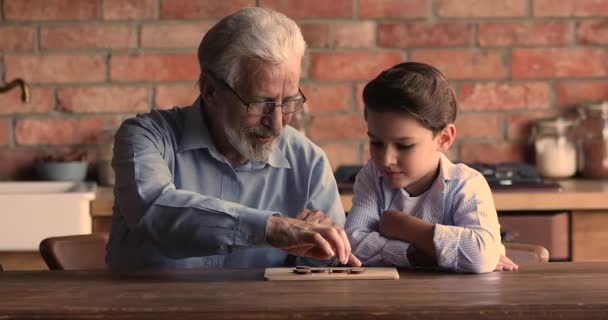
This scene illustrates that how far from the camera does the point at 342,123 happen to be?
3428 millimetres

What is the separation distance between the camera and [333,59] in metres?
3.41

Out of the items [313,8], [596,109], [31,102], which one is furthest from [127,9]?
[596,109]

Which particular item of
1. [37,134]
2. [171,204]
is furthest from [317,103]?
[171,204]

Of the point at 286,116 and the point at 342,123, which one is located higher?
the point at 286,116

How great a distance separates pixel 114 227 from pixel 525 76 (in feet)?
5.66

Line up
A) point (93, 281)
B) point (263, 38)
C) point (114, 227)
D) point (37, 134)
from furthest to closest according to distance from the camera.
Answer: point (37, 134) < point (114, 227) < point (263, 38) < point (93, 281)

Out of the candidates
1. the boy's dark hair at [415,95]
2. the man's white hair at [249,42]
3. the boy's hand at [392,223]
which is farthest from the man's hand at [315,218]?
the man's white hair at [249,42]

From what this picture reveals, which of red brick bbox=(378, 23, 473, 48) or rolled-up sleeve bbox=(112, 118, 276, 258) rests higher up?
red brick bbox=(378, 23, 473, 48)

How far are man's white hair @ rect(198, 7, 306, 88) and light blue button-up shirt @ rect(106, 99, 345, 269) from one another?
0.17 metres

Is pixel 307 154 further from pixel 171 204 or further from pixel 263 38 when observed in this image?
pixel 171 204

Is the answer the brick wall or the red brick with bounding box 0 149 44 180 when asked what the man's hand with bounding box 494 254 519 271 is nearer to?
the brick wall

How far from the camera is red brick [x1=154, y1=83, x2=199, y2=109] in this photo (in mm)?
3387

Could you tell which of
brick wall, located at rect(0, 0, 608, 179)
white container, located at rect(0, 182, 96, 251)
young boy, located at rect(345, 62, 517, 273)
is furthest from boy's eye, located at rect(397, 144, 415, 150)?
brick wall, located at rect(0, 0, 608, 179)

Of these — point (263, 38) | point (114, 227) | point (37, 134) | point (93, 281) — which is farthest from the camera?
point (37, 134)
